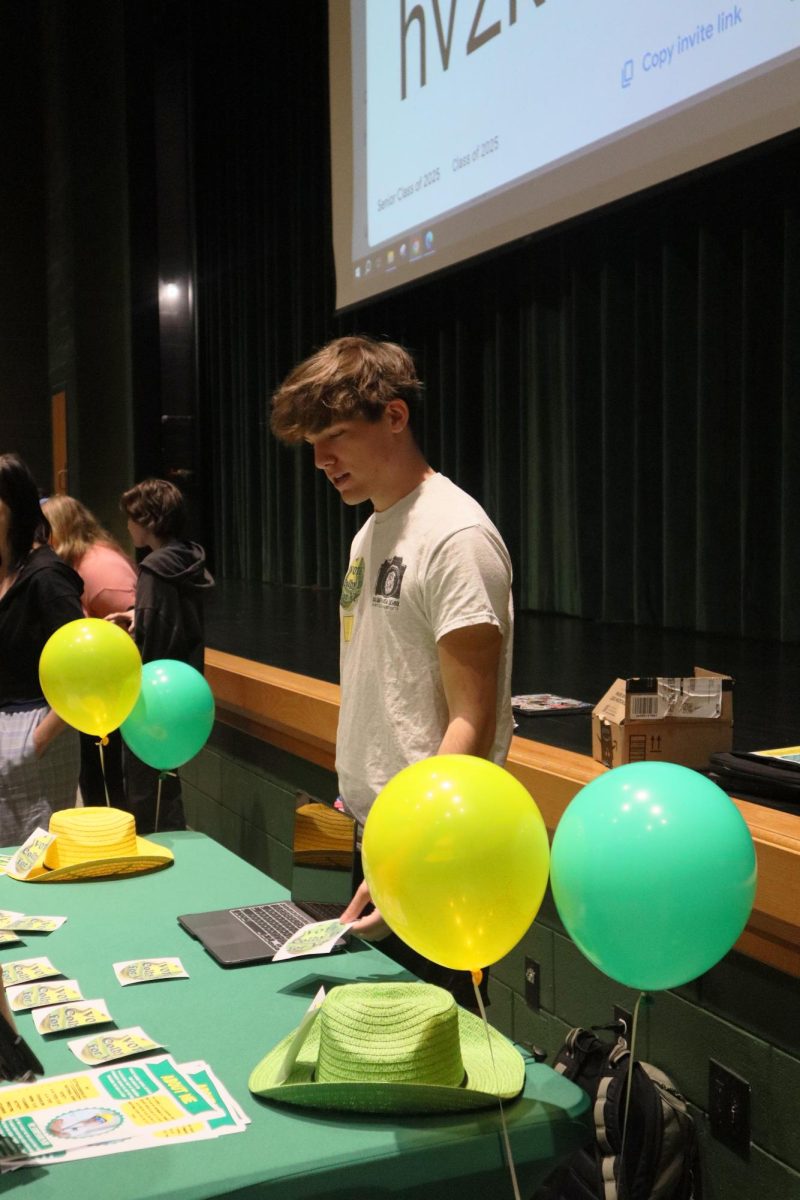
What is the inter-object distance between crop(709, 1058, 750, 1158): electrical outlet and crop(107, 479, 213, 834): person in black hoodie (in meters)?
1.85

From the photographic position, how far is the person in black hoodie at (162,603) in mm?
3250

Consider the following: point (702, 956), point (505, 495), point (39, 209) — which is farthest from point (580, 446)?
point (39, 209)

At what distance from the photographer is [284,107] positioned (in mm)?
7773

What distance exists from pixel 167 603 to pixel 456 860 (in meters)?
2.35

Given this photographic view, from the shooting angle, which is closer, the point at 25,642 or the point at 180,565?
the point at 25,642

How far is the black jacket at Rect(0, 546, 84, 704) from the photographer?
2.61 metres

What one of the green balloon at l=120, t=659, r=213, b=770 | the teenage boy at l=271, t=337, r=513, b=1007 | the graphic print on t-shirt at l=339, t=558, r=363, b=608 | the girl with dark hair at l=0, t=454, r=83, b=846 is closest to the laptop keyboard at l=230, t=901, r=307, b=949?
the teenage boy at l=271, t=337, r=513, b=1007

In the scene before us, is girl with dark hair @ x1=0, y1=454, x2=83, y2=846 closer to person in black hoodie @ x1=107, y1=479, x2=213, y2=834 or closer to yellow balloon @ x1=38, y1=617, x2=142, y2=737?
yellow balloon @ x1=38, y1=617, x2=142, y2=737

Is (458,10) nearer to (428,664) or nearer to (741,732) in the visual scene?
(741,732)

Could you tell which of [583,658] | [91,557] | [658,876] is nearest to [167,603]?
[91,557]

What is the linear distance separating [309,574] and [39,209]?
156 inches

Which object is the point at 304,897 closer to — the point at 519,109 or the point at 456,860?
the point at 456,860

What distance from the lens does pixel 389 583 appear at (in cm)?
156

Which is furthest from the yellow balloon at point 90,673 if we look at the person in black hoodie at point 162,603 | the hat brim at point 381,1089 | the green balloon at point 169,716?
the hat brim at point 381,1089
